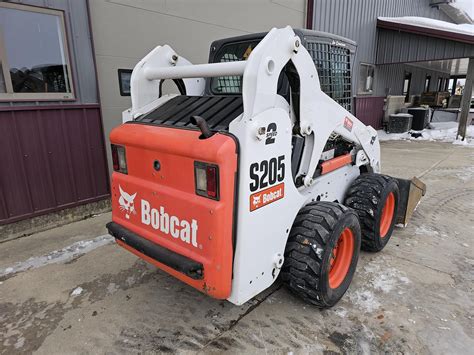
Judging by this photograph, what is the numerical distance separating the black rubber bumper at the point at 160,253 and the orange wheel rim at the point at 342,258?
1.28 m

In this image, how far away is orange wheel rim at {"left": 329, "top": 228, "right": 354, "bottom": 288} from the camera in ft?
8.88

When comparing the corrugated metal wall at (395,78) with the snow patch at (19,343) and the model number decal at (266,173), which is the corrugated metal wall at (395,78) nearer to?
the model number decal at (266,173)

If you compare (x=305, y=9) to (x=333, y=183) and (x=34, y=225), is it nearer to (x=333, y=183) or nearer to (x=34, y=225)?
(x=333, y=183)

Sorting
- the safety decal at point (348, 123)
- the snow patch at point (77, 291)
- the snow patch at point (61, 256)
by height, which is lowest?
the snow patch at point (61, 256)

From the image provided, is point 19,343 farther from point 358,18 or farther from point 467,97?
point 467,97

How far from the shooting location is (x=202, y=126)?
1.91m

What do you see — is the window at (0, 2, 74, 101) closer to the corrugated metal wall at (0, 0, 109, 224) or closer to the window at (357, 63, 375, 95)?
the corrugated metal wall at (0, 0, 109, 224)

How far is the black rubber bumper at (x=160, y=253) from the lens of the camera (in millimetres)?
1999

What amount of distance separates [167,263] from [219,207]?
61cm

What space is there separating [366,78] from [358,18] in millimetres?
2150

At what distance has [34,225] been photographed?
4066mm

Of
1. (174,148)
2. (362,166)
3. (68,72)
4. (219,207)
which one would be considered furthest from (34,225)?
(362,166)

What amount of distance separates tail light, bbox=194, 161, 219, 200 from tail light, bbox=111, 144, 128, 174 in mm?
808

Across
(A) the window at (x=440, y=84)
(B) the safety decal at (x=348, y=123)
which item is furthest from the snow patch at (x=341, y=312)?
(A) the window at (x=440, y=84)
